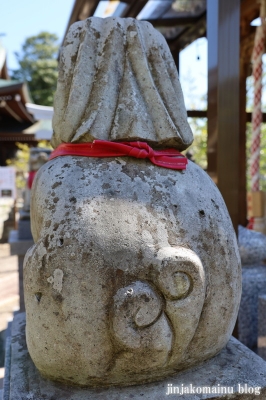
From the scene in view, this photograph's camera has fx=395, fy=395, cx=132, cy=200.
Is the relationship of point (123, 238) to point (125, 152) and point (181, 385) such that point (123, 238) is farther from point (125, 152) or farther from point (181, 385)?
point (181, 385)

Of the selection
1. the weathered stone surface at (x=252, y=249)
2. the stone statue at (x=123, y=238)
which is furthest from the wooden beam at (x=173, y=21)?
the stone statue at (x=123, y=238)

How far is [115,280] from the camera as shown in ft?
3.44

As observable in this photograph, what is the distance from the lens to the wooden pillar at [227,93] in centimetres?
205

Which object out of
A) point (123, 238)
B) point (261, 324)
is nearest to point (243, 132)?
point (261, 324)

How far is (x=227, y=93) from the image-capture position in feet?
6.73

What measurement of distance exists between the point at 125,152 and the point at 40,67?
2174cm

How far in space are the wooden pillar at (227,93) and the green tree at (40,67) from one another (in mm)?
18905

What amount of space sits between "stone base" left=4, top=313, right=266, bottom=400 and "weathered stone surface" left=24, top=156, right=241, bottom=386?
0.03m

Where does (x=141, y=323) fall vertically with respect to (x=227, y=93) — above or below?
below

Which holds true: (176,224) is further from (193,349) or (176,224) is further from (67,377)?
(67,377)

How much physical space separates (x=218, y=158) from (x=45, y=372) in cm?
138

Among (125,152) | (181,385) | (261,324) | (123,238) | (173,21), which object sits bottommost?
(261,324)

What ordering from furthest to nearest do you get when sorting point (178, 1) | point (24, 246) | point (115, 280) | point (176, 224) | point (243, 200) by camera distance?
point (243, 200)
point (24, 246)
point (178, 1)
point (176, 224)
point (115, 280)

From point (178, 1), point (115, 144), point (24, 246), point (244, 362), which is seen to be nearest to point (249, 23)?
point (178, 1)
